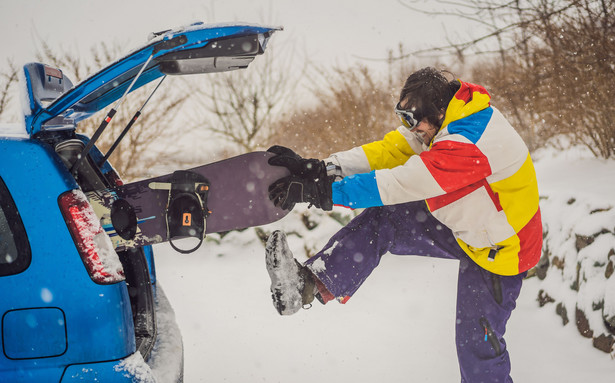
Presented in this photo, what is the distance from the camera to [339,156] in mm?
2568

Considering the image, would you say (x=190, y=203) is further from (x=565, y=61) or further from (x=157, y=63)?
(x=565, y=61)

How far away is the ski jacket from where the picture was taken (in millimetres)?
A: 1943

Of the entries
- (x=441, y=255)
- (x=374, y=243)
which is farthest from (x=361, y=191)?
(x=441, y=255)

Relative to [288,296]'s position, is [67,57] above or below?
above

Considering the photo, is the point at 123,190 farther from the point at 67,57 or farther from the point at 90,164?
the point at 67,57

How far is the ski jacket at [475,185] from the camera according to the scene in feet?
6.38

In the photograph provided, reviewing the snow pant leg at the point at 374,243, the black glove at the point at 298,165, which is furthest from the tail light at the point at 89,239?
the snow pant leg at the point at 374,243

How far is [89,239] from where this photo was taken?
1.47 metres

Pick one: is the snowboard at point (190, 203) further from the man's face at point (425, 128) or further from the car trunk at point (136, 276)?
the man's face at point (425, 128)

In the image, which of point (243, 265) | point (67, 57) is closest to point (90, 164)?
point (243, 265)

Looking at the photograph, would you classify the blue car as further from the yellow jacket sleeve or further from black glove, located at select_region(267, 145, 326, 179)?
the yellow jacket sleeve

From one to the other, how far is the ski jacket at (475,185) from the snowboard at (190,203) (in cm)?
45

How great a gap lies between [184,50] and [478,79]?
7506mm

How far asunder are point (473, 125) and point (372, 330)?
2.06 metres
